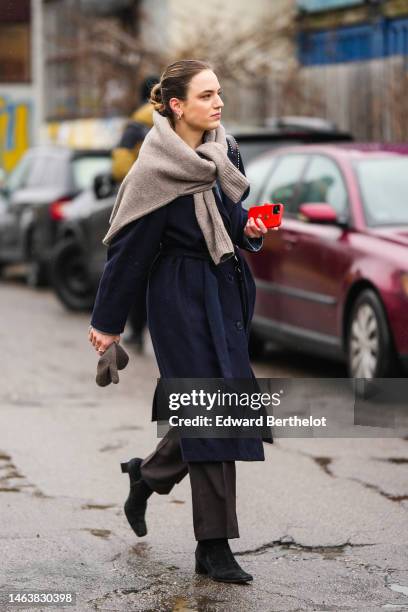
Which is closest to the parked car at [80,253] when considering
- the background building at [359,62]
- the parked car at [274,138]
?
the parked car at [274,138]

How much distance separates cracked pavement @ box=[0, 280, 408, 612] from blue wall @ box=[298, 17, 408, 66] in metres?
13.2

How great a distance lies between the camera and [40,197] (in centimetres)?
1644

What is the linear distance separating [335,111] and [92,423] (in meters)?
11.6

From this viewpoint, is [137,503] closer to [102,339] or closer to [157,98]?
[102,339]

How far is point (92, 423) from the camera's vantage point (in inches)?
324

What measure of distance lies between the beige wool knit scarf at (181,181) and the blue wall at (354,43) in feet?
51.4

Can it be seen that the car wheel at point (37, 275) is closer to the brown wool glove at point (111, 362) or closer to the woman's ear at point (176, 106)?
the brown wool glove at point (111, 362)

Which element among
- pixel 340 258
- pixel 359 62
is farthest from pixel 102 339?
pixel 359 62

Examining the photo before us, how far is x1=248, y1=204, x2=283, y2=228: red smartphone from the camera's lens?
16.7 feet

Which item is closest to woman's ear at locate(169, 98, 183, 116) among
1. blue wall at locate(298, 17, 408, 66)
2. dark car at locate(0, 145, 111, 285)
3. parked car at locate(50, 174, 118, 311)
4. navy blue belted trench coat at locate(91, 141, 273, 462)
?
navy blue belted trench coat at locate(91, 141, 273, 462)

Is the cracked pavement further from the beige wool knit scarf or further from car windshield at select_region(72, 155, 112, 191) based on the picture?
car windshield at select_region(72, 155, 112, 191)

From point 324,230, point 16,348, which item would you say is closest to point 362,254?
point 324,230

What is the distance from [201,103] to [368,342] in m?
3.88

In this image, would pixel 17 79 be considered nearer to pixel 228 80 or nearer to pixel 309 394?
pixel 228 80
